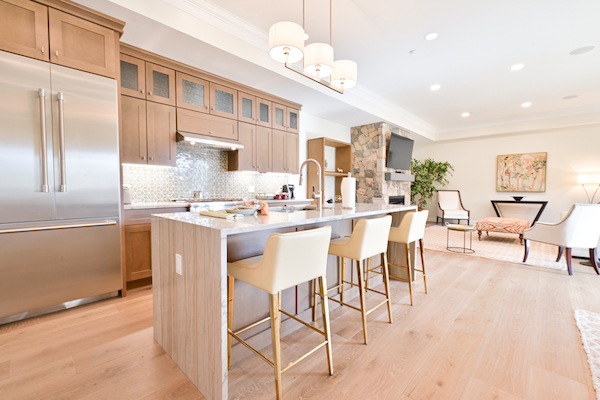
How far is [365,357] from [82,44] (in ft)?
11.1

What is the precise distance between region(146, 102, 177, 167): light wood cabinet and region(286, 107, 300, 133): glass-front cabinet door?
6.66ft

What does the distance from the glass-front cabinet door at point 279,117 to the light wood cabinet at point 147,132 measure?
5.63ft

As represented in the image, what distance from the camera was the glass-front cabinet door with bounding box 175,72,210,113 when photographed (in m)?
3.28

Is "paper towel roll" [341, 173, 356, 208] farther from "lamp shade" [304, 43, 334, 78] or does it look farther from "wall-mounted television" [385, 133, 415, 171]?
"wall-mounted television" [385, 133, 415, 171]

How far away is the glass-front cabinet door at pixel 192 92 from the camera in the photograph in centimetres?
328

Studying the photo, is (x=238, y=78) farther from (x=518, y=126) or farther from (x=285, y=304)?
(x=518, y=126)

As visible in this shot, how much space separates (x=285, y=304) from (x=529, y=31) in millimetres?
4154

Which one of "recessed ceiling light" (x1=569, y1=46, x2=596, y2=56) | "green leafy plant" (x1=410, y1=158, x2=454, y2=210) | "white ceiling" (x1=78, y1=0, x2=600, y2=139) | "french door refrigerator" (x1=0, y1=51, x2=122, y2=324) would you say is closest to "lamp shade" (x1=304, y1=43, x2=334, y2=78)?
"white ceiling" (x1=78, y1=0, x2=600, y2=139)

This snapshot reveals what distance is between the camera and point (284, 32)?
191 cm

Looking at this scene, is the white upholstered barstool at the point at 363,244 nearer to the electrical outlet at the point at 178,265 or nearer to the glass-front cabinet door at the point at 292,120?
the electrical outlet at the point at 178,265

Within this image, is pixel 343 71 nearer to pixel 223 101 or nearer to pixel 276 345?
pixel 223 101

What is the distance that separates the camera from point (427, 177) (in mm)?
8086

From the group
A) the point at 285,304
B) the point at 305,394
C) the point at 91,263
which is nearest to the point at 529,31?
the point at 285,304

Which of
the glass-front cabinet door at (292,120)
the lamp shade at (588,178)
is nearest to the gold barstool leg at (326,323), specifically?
the glass-front cabinet door at (292,120)
